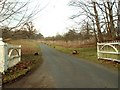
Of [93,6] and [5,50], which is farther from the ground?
[93,6]

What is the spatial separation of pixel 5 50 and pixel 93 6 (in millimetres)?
23482

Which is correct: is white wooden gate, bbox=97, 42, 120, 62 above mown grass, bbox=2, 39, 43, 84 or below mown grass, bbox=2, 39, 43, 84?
above

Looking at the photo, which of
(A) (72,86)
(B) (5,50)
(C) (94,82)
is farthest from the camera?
(B) (5,50)

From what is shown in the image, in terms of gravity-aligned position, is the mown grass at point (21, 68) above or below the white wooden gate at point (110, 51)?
below

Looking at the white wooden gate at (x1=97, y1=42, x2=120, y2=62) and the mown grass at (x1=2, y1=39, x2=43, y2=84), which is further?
the white wooden gate at (x1=97, y1=42, x2=120, y2=62)

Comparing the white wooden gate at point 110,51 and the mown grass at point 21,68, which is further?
the white wooden gate at point 110,51

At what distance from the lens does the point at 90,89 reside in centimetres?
734

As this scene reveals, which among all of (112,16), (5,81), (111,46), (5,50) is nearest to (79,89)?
(5,81)

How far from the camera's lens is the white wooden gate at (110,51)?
14367mm

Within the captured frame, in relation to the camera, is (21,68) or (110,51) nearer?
(21,68)

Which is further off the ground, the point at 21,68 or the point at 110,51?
the point at 110,51

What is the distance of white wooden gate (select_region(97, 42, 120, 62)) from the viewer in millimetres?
14367

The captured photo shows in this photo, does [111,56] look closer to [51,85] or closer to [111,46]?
[111,46]

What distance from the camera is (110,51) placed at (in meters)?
15.2
